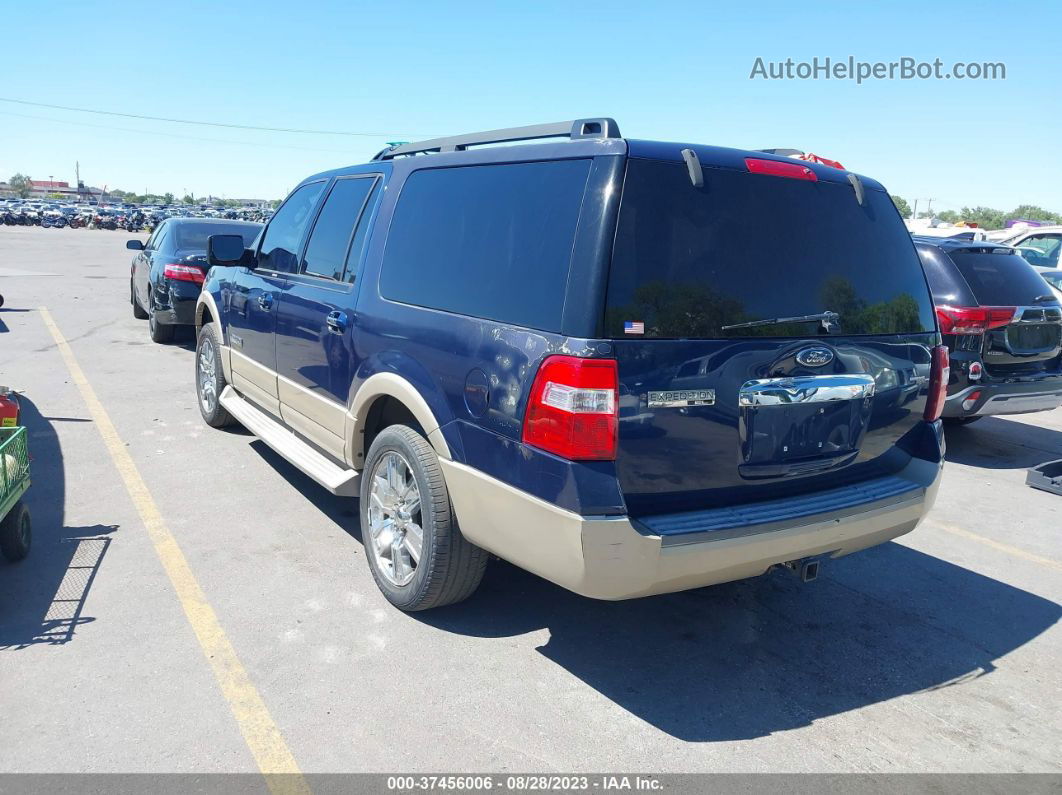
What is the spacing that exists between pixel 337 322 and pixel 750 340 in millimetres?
2221

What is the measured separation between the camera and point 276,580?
4.21 m

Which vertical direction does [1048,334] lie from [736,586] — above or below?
above

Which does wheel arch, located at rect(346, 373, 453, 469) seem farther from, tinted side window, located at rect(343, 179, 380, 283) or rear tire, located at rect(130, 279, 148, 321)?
rear tire, located at rect(130, 279, 148, 321)

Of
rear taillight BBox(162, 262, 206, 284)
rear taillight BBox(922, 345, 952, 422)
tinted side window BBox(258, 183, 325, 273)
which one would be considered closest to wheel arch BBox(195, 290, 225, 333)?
tinted side window BBox(258, 183, 325, 273)

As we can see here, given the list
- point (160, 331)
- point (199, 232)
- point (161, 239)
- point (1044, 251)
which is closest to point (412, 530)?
point (160, 331)

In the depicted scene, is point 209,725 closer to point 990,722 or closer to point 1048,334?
point 990,722

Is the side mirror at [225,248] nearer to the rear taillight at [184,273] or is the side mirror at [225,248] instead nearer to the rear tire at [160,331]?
the rear taillight at [184,273]

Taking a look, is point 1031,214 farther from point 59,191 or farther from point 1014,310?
point 59,191

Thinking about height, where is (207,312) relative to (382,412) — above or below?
above

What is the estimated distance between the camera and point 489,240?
11.4ft

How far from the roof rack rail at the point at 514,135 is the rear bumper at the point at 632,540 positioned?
1395 millimetres

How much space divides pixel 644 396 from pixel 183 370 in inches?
313

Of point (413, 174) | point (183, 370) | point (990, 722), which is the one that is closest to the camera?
point (990, 722)

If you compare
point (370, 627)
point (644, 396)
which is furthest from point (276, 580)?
point (644, 396)
